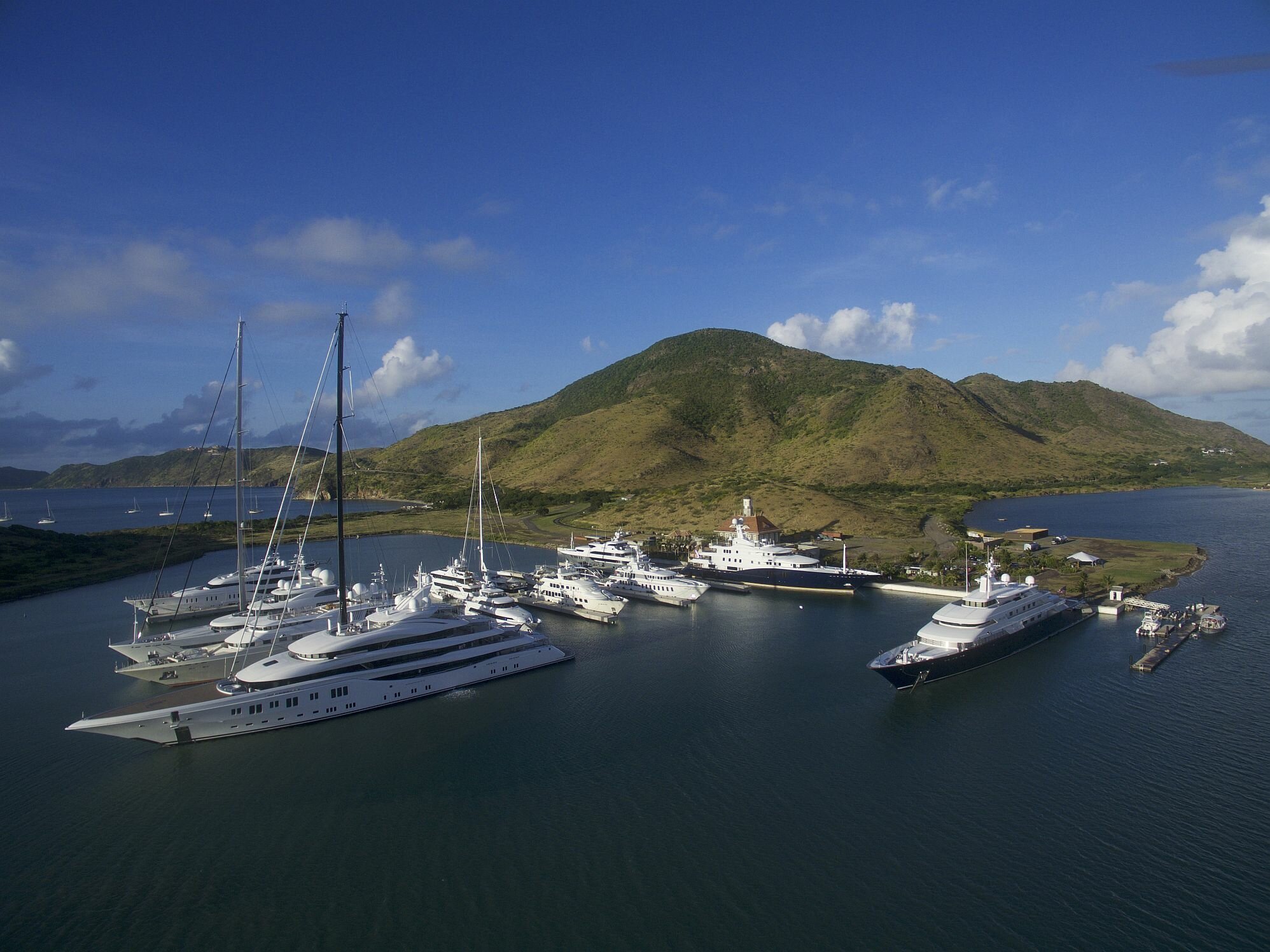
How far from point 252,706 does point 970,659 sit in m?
32.5

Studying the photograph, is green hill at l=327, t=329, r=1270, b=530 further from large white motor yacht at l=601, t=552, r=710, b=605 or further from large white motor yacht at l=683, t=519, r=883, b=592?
large white motor yacht at l=601, t=552, r=710, b=605

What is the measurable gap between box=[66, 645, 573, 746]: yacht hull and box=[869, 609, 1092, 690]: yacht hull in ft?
66.4

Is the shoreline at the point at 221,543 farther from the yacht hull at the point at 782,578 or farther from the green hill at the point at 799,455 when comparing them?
the green hill at the point at 799,455

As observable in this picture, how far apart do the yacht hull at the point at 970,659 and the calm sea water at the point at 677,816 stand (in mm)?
918

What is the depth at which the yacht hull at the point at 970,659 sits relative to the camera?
1193 inches

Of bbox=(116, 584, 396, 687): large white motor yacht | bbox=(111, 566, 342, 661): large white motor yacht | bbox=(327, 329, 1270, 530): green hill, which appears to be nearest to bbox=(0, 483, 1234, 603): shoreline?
bbox=(111, 566, 342, 661): large white motor yacht

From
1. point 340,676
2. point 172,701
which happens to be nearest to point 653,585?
point 340,676

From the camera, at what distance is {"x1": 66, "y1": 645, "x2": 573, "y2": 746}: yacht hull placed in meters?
→ 24.6

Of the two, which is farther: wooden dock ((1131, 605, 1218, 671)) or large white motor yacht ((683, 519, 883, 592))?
large white motor yacht ((683, 519, 883, 592))

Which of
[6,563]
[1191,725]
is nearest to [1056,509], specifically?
[1191,725]

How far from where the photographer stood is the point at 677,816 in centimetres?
2025

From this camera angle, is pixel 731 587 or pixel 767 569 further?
pixel 767 569

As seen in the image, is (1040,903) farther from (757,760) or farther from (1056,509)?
(1056,509)

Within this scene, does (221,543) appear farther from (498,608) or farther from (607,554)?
(498,608)
